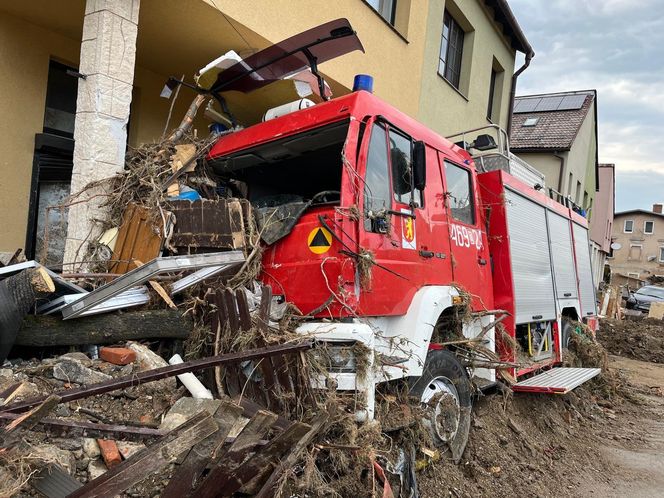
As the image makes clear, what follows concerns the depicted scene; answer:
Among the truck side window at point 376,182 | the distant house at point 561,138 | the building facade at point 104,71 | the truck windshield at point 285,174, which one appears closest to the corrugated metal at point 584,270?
the building facade at point 104,71

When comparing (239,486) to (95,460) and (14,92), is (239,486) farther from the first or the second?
(14,92)

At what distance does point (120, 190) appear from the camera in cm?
458

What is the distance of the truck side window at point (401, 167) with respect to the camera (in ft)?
12.5

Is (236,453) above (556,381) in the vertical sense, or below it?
above

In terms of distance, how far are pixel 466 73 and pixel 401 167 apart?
9053mm

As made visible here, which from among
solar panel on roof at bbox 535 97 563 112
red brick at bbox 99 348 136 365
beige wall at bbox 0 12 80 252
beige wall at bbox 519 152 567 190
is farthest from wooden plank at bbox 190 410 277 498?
solar panel on roof at bbox 535 97 563 112

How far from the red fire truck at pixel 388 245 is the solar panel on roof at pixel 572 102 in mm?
20784

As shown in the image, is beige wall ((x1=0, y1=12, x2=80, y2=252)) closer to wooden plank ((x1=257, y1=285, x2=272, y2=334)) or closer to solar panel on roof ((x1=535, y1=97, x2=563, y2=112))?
wooden plank ((x1=257, y1=285, x2=272, y2=334))

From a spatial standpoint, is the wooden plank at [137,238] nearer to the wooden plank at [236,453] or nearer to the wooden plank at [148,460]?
the wooden plank at [236,453]

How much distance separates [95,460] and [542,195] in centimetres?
612

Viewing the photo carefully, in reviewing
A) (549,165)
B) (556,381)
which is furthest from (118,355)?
(549,165)

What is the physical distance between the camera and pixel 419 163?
376cm

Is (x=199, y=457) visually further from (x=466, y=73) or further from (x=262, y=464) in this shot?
(x=466, y=73)

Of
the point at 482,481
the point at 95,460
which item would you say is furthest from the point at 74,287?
the point at 482,481
